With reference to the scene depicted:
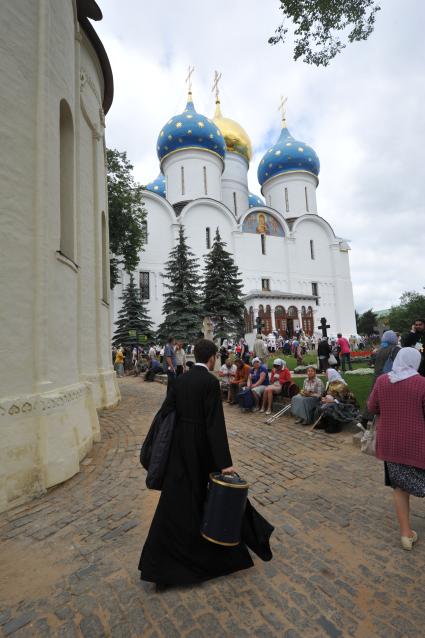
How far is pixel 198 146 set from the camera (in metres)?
33.3

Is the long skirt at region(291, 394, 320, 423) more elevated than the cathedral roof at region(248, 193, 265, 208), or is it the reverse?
the cathedral roof at region(248, 193, 265, 208)

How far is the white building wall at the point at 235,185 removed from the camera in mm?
39156

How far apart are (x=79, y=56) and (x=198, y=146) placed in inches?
1132

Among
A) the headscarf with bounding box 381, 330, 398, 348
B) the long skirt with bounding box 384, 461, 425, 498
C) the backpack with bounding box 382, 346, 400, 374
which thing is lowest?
the long skirt with bounding box 384, 461, 425, 498

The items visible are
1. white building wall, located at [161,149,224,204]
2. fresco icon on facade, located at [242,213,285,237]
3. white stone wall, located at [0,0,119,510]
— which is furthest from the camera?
fresco icon on facade, located at [242,213,285,237]

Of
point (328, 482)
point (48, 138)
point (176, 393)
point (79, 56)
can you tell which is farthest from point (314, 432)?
point (79, 56)

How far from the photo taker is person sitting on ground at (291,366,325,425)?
700 centimetres

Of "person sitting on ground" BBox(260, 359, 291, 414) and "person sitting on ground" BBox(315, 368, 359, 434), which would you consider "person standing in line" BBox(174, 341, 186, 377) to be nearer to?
"person sitting on ground" BBox(260, 359, 291, 414)

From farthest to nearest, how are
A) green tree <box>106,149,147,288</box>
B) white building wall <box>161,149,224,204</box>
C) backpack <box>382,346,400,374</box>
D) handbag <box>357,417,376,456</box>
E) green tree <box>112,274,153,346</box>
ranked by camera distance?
white building wall <box>161,149,224,204</box>
green tree <box>112,274,153,346</box>
green tree <box>106,149,147,288</box>
backpack <box>382,346,400,374</box>
handbag <box>357,417,376,456</box>

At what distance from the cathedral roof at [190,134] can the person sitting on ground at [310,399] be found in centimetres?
3189

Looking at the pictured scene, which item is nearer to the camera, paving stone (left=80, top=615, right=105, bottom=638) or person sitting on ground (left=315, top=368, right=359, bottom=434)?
paving stone (left=80, top=615, right=105, bottom=638)

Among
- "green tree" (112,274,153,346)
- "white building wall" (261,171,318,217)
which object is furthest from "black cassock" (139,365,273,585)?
"white building wall" (261,171,318,217)

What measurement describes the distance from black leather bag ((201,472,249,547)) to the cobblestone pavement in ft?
1.39

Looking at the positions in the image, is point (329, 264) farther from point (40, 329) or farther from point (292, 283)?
point (40, 329)
